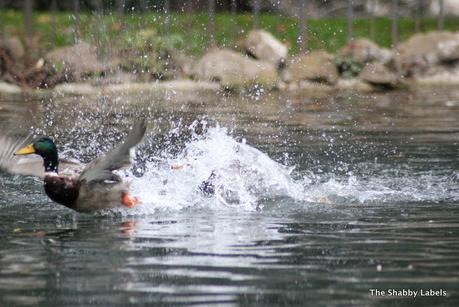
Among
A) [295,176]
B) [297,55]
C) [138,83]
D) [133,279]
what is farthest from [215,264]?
[297,55]

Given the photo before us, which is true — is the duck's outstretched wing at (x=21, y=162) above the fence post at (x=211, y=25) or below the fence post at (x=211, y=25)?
below

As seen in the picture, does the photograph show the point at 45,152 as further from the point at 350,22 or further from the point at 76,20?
the point at 350,22

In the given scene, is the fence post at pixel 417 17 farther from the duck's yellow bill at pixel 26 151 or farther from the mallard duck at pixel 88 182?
the duck's yellow bill at pixel 26 151

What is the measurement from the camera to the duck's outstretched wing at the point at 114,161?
9297 mm

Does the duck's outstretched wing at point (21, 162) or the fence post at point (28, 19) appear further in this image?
the fence post at point (28, 19)

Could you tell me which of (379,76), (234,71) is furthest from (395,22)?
(234,71)

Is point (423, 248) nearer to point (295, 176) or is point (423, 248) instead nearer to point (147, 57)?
point (295, 176)

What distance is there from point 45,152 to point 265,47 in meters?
17.2

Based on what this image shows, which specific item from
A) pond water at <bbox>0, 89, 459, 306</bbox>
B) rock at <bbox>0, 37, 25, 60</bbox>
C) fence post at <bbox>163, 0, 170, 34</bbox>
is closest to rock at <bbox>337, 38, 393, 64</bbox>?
fence post at <bbox>163, 0, 170, 34</bbox>

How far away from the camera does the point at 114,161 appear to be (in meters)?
9.55

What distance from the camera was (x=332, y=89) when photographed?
25125 mm

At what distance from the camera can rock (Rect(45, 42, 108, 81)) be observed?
2433 cm

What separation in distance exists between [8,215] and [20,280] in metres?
2.65

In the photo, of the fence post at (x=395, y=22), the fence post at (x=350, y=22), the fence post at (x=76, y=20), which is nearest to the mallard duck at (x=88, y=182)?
the fence post at (x=76, y=20)
